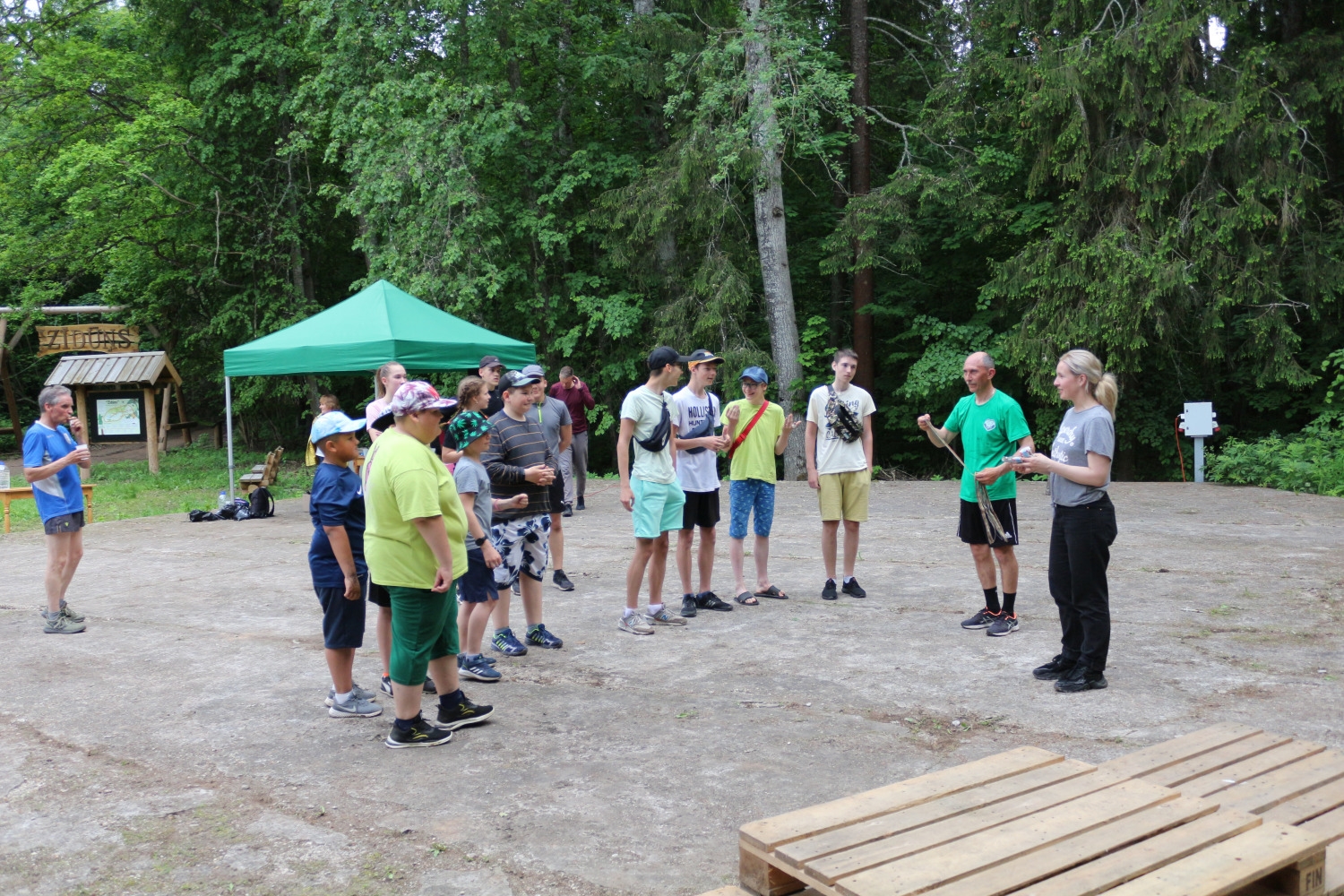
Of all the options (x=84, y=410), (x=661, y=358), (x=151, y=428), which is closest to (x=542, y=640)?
(x=661, y=358)

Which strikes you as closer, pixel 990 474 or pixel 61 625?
pixel 990 474

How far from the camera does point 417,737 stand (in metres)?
4.75

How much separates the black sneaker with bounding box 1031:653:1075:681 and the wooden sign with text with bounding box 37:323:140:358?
945 inches

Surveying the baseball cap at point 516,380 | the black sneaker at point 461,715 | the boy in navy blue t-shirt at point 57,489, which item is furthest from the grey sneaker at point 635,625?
the boy in navy blue t-shirt at point 57,489

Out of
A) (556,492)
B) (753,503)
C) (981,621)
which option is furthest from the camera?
(753,503)

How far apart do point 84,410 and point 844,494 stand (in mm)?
19547

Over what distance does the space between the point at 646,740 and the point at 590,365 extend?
17.0 meters

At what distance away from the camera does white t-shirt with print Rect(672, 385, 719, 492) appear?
7.12 meters

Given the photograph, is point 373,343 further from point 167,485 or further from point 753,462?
point 167,485

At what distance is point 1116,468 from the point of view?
19031 mm

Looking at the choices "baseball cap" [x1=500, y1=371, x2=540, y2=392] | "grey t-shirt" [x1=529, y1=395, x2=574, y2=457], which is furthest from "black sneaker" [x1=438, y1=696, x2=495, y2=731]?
"grey t-shirt" [x1=529, y1=395, x2=574, y2=457]

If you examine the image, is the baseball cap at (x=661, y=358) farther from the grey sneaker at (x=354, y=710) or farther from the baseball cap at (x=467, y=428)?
the grey sneaker at (x=354, y=710)

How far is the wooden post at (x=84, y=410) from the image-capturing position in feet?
70.3

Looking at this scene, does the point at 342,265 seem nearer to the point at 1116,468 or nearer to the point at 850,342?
the point at 850,342
